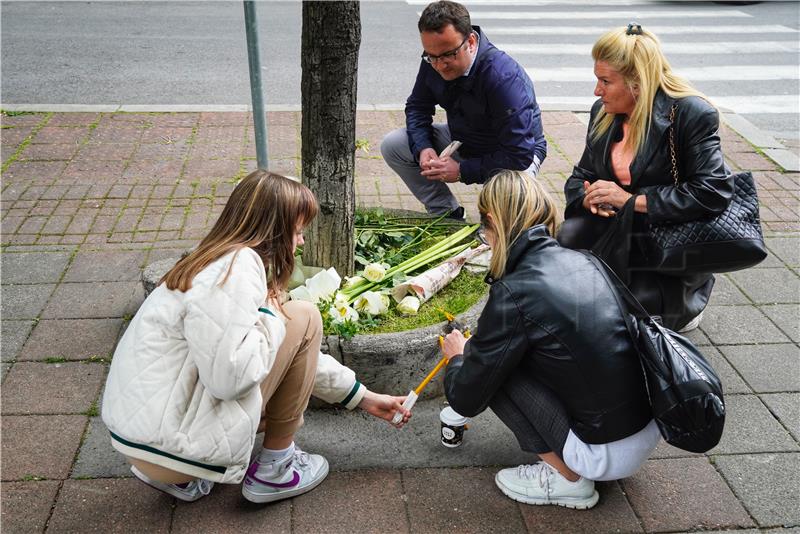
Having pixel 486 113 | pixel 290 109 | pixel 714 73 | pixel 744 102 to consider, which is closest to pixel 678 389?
pixel 486 113

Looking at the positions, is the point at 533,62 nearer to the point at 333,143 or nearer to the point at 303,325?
the point at 333,143

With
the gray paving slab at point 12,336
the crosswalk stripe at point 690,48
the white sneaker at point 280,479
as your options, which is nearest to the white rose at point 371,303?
the white sneaker at point 280,479

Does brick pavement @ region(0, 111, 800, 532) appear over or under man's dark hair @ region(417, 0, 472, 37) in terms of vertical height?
under

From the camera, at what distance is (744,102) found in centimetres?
845

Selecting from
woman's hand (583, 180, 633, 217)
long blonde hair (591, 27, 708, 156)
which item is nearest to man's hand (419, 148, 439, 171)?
woman's hand (583, 180, 633, 217)

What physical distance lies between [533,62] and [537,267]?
749cm

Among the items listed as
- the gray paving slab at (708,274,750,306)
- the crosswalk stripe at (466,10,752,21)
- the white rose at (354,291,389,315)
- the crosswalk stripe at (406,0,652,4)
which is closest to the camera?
the white rose at (354,291,389,315)

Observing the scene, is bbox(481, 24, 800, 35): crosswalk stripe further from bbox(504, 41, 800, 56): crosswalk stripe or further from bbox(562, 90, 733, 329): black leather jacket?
bbox(562, 90, 733, 329): black leather jacket

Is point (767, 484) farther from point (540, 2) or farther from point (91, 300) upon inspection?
point (540, 2)

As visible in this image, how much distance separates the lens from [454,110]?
460cm

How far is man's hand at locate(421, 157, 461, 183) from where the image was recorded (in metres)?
4.61

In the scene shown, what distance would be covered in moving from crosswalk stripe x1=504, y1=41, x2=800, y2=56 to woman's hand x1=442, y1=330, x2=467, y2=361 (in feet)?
24.8

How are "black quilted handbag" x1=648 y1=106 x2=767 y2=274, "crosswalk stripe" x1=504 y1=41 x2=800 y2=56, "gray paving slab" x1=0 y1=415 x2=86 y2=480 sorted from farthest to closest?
"crosswalk stripe" x1=504 y1=41 x2=800 y2=56
"black quilted handbag" x1=648 y1=106 x2=767 y2=274
"gray paving slab" x1=0 y1=415 x2=86 y2=480

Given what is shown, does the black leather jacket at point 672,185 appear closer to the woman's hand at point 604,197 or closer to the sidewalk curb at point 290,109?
the woman's hand at point 604,197
